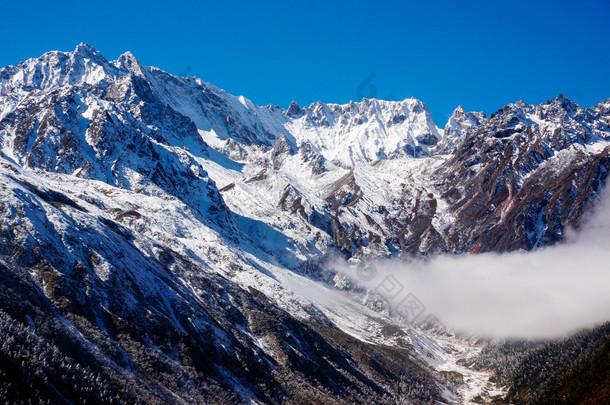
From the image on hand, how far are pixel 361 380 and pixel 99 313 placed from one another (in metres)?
108

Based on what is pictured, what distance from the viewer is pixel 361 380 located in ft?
623

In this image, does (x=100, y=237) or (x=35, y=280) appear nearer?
(x=35, y=280)

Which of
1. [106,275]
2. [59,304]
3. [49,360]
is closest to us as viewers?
[49,360]

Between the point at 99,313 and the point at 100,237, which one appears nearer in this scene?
the point at 99,313

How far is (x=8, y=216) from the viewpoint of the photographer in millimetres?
147125

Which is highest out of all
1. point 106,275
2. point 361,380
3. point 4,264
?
point 361,380

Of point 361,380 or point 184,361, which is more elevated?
point 361,380

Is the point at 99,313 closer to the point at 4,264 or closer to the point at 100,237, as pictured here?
the point at 4,264

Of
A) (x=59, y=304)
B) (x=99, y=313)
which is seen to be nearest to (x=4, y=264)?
(x=59, y=304)

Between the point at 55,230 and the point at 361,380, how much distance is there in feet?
415

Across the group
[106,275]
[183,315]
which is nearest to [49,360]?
[106,275]

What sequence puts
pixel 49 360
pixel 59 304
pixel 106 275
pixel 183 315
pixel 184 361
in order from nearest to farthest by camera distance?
pixel 49 360
pixel 59 304
pixel 184 361
pixel 106 275
pixel 183 315

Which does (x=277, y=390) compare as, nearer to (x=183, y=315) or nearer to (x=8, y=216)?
(x=183, y=315)

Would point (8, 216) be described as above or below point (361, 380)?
below
